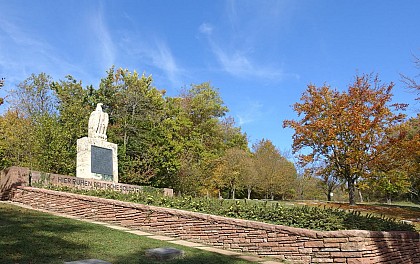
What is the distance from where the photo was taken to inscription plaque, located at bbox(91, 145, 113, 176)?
53.8ft

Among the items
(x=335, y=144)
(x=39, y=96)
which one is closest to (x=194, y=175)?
(x=335, y=144)

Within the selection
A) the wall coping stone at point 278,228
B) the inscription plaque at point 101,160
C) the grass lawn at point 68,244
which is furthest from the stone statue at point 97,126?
the grass lawn at point 68,244

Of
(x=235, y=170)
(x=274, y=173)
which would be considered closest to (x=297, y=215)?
(x=235, y=170)

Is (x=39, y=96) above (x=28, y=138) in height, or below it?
above

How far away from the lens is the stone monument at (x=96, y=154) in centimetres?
1600

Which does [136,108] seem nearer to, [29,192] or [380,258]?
[29,192]

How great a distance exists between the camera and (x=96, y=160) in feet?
54.4

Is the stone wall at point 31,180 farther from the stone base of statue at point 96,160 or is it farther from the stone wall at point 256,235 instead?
the stone wall at point 256,235

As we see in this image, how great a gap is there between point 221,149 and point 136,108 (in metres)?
14.1

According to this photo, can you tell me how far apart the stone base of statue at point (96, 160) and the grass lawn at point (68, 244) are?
7302mm

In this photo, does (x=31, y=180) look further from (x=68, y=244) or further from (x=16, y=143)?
(x=16, y=143)

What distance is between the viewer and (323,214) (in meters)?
8.15

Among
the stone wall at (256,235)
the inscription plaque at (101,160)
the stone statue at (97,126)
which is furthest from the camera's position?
the stone statue at (97,126)

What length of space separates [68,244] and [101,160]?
1107 centimetres
